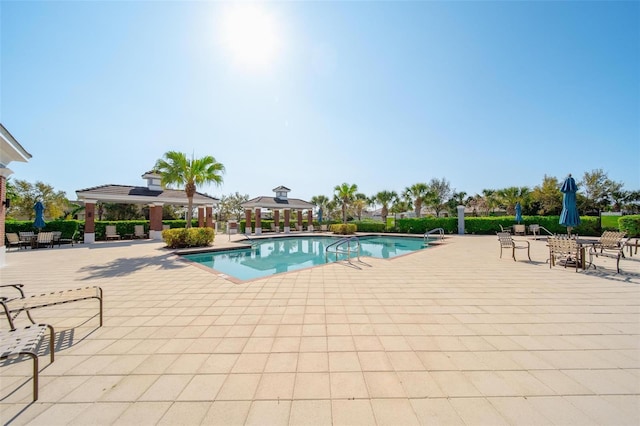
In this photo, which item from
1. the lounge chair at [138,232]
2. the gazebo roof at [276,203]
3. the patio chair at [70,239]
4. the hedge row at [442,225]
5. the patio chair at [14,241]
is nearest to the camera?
the patio chair at [14,241]

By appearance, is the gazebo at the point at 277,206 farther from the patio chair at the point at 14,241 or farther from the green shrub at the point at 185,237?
the patio chair at the point at 14,241

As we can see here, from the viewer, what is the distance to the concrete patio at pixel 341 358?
1.94 m

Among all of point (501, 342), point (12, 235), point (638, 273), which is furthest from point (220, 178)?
point (638, 273)

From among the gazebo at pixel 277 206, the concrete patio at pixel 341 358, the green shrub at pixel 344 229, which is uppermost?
the gazebo at pixel 277 206

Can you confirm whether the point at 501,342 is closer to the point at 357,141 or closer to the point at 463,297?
the point at 463,297

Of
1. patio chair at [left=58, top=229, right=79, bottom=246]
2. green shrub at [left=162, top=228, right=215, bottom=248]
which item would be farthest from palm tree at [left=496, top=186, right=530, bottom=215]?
patio chair at [left=58, top=229, right=79, bottom=246]

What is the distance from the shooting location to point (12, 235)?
514 inches

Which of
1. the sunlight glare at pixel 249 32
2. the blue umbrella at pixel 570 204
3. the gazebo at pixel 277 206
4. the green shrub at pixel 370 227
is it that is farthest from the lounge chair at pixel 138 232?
the blue umbrella at pixel 570 204

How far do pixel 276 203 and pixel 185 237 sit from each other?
13.8 meters

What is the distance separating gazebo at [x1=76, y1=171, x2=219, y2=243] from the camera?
668 inches

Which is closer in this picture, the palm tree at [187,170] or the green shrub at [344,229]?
the palm tree at [187,170]

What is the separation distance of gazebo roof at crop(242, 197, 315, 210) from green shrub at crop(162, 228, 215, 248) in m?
11.1

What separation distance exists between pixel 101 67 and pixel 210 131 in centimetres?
498

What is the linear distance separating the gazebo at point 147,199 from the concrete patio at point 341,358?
15339 mm
